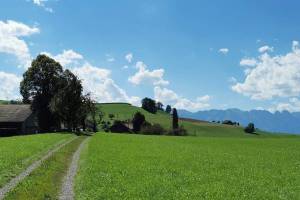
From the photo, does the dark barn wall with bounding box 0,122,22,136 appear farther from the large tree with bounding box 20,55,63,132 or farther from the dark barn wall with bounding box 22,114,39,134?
the large tree with bounding box 20,55,63,132

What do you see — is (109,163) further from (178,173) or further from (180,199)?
(180,199)

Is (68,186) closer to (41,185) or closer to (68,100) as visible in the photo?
(41,185)

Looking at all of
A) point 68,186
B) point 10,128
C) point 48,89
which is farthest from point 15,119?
point 68,186

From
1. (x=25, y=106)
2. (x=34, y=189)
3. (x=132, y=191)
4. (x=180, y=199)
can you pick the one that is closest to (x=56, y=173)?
(x=34, y=189)

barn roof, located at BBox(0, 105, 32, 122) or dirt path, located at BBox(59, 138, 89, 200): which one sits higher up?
barn roof, located at BBox(0, 105, 32, 122)

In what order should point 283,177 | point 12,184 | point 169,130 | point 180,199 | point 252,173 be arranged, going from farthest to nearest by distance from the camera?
point 169,130, point 252,173, point 283,177, point 12,184, point 180,199

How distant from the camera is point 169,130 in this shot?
189 m

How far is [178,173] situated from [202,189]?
820cm

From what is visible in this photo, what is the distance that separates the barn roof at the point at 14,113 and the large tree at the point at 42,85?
7.85 feet

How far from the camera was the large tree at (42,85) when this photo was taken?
447ft

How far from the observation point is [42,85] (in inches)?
5438

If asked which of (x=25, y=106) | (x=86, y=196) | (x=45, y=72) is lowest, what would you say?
(x=86, y=196)

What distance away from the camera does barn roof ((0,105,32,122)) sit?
5182 inches

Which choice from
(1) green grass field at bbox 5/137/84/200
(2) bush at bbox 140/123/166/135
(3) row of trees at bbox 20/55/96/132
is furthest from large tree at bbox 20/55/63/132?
(1) green grass field at bbox 5/137/84/200
